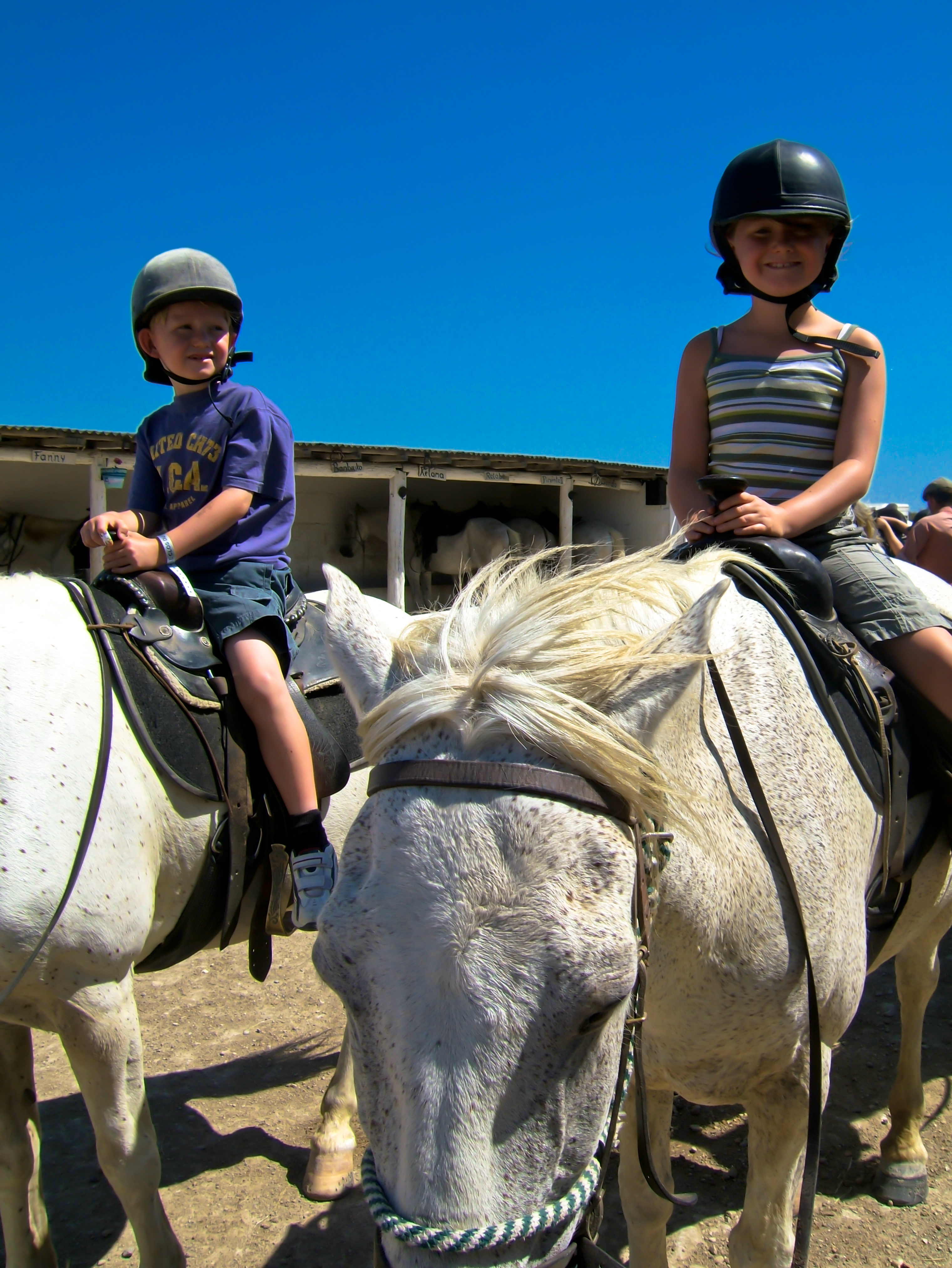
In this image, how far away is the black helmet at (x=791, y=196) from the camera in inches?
83.3

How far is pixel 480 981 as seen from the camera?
3.26 ft

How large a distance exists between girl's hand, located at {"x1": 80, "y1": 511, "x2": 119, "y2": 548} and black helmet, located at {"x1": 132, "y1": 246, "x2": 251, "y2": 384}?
66 cm

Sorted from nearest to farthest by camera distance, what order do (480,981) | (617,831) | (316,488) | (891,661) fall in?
(480,981), (617,831), (891,661), (316,488)

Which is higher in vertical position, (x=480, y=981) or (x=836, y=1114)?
(x=480, y=981)

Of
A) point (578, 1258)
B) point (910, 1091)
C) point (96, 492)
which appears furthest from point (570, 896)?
point (96, 492)

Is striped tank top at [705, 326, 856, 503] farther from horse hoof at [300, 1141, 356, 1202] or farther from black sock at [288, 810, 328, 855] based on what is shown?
horse hoof at [300, 1141, 356, 1202]

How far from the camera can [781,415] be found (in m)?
2.23

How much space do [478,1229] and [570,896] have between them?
396mm

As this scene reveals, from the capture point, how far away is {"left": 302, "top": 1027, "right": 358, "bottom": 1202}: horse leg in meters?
2.83

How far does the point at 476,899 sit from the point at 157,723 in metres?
1.65

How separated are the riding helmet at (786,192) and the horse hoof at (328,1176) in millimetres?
3208

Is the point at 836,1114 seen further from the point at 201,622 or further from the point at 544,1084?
the point at 201,622

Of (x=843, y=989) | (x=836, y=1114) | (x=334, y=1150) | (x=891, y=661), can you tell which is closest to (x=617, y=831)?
(x=843, y=989)

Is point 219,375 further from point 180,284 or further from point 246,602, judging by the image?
point 246,602
